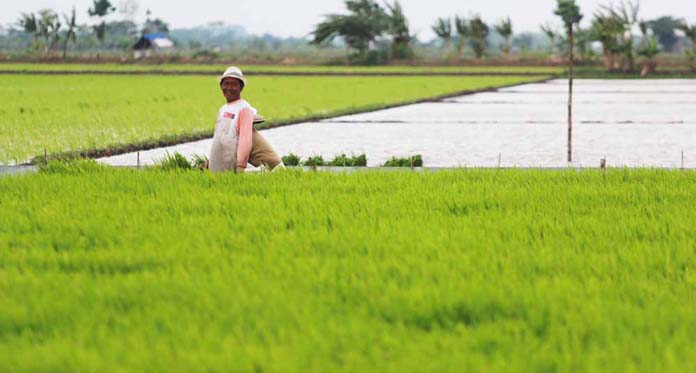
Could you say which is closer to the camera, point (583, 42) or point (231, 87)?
point (231, 87)

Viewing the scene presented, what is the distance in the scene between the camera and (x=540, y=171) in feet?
23.8

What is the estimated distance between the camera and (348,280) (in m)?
3.66

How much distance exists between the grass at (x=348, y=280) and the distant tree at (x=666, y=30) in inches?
3881

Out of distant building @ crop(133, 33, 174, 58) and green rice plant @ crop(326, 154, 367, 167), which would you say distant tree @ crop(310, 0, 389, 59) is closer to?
distant building @ crop(133, 33, 174, 58)

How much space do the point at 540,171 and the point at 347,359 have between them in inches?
186

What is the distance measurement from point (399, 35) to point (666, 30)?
161 ft

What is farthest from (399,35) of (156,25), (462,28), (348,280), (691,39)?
(348,280)

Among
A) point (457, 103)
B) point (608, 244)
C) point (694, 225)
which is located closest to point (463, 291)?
point (608, 244)

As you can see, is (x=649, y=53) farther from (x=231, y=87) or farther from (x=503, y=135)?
(x=231, y=87)

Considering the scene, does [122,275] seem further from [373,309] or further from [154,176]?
[154,176]

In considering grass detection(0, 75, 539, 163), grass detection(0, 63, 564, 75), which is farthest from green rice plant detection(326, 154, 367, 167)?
grass detection(0, 63, 564, 75)

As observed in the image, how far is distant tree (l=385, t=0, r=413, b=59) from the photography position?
2261 inches

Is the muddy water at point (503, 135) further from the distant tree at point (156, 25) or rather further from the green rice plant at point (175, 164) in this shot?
the distant tree at point (156, 25)

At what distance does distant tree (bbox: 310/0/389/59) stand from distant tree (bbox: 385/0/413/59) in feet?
2.87
